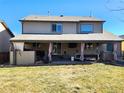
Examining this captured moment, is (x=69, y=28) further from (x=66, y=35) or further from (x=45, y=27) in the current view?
(x=45, y=27)

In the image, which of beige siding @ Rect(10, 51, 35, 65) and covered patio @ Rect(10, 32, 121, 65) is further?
covered patio @ Rect(10, 32, 121, 65)

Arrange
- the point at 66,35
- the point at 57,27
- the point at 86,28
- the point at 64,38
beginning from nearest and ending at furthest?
1. the point at 64,38
2. the point at 66,35
3. the point at 57,27
4. the point at 86,28

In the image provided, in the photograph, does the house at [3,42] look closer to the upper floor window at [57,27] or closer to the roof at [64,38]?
the roof at [64,38]

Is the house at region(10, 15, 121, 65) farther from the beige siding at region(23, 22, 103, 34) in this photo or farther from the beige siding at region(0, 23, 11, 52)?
the beige siding at region(0, 23, 11, 52)

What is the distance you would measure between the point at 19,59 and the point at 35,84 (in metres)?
11.7

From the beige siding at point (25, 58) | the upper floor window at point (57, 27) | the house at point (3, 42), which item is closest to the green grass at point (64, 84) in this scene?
the beige siding at point (25, 58)

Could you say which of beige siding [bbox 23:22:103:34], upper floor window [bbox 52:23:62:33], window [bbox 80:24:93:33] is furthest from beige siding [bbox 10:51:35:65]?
window [bbox 80:24:93:33]

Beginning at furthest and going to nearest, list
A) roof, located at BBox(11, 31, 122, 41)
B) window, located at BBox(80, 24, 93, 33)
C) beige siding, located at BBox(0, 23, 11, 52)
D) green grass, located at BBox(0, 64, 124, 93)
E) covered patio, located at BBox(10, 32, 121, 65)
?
beige siding, located at BBox(0, 23, 11, 52), window, located at BBox(80, 24, 93, 33), roof, located at BBox(11, 31, 122, 41), covered patio, located at BBox(10, 32, 121, 65), green grass, located at BBox(0, 64, 124, 93)

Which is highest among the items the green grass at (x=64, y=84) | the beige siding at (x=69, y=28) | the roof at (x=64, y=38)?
the beige siding at (x=69, y=28)

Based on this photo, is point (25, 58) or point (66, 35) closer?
point (25, 58)

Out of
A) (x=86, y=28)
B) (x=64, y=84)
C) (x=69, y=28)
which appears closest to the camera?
(x=64, y=84)

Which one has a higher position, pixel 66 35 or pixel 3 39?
pixel 66 35

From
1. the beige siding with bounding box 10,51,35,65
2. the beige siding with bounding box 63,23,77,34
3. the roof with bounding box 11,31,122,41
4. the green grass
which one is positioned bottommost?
the green grass

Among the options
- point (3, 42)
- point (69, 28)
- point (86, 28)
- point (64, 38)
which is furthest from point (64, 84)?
point (3, 42)
